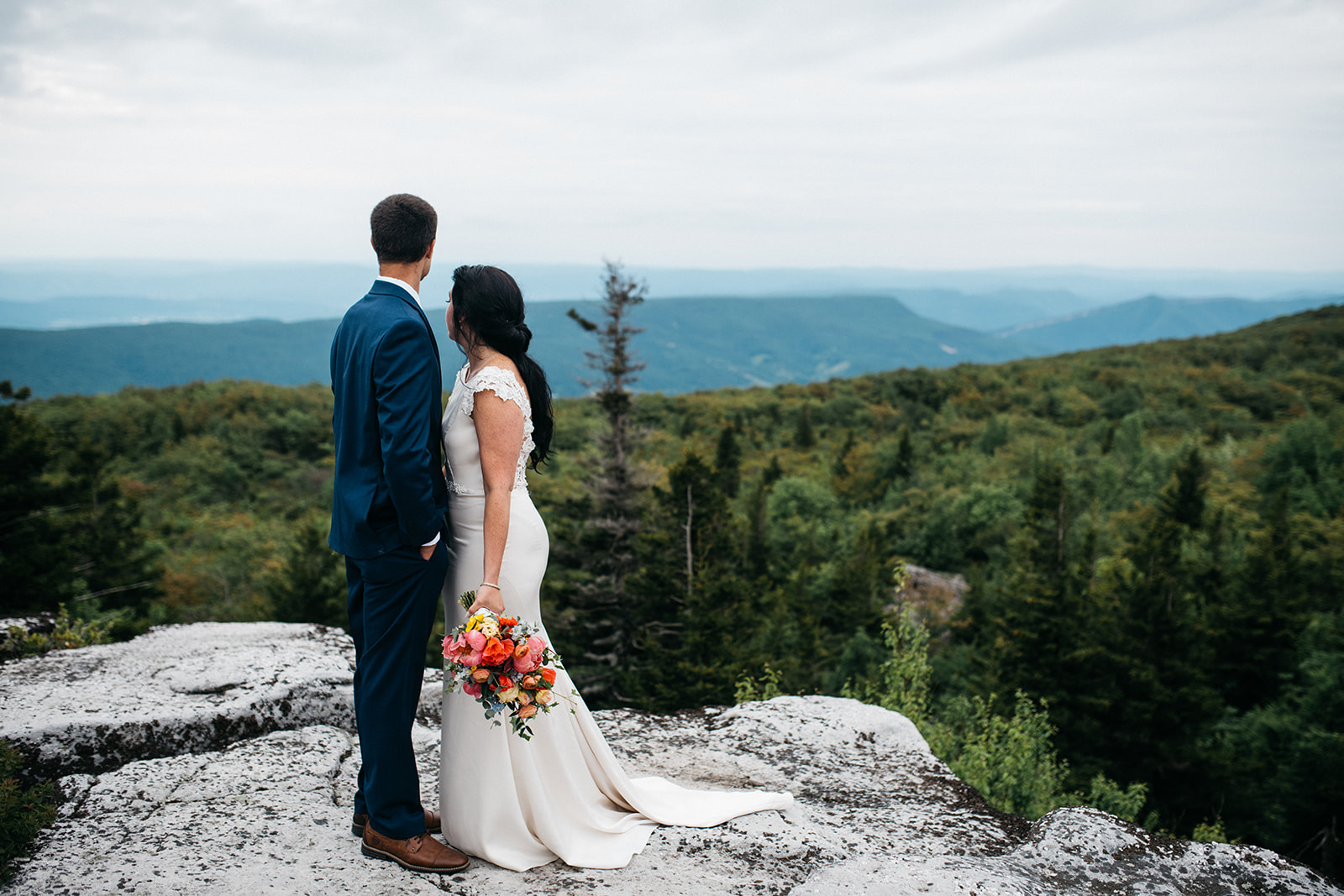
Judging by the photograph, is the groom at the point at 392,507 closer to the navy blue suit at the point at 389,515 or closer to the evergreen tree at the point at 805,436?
the navy blue suit at the point at 389,515

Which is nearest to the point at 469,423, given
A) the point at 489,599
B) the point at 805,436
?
the point at 489,599

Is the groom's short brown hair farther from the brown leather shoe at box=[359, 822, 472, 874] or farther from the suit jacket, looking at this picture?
the brown leather shoe at box=[359, 822, 472, 874]

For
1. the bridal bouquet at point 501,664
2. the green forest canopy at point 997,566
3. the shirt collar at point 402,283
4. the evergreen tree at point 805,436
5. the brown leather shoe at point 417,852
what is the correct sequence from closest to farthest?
the bridal bouquet at point 501,664 → the shirt collar at point 402,283 → the brown leather shoe at point 417,852 → the green forest canopy at point 997,566 → the evergreen tree at point 805,436

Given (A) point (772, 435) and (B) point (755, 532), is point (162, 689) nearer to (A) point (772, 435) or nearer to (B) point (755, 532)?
(B) point (755, 532)

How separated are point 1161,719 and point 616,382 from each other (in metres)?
16.7

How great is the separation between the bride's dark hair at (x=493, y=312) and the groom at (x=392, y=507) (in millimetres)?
188

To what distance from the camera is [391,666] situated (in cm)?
345

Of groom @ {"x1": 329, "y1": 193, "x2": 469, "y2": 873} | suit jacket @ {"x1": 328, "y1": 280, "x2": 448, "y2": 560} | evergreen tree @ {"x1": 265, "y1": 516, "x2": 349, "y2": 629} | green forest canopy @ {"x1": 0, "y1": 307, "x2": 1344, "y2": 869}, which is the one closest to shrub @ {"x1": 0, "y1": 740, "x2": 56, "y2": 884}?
groom @ {"x1": 329, "y1": 193, "x2": 469, "y2": 873}

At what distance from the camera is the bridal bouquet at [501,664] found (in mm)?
3234

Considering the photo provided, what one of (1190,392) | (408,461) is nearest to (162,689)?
(408,461)

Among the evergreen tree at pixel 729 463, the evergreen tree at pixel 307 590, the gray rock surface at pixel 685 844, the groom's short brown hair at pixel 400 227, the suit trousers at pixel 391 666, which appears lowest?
the evergreen tree at pixel 307 590

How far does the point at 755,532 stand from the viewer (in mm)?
32812

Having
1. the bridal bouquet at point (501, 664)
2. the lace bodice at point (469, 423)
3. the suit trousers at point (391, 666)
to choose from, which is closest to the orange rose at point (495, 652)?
the bridal bouquet at point (501, 664)

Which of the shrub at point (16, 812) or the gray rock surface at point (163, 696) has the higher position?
the shrub at point (16, 812)
